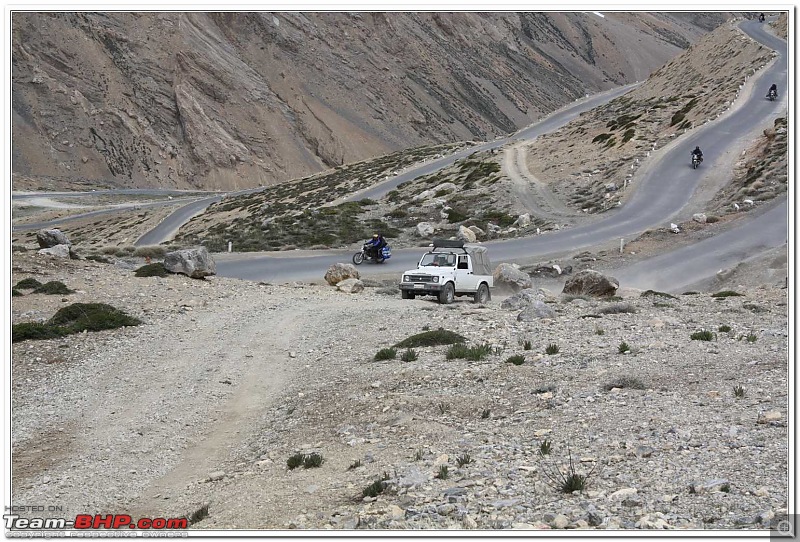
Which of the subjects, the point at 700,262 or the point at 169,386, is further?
the point at 700,262

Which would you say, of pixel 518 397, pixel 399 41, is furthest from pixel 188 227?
pixel 399 41

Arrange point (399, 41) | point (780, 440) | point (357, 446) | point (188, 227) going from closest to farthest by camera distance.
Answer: point (780, 440)
point (357, 446)
point (188, 227)
point (399, 41)

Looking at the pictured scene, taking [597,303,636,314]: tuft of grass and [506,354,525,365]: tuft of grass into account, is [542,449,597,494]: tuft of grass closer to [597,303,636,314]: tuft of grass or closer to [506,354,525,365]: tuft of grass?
[506,354,525,365]: tuft of grass

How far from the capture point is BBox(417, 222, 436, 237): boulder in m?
44.2

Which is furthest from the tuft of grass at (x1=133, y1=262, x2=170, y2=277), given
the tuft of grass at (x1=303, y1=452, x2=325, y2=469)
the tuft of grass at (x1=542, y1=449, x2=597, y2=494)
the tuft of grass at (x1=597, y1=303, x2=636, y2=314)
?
the tuft of grass at (x1=542, y1=449, x2=597, y2=494)

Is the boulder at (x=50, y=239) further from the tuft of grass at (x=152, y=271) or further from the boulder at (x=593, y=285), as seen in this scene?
the boulder at (x=593, y=285)

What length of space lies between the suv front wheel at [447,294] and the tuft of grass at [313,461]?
1364 centimetres

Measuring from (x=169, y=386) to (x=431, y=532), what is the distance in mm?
9062

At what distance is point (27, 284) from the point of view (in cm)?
2119

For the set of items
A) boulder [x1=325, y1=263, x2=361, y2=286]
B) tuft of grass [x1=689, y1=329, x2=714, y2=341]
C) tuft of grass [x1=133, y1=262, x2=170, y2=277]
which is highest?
boulder [x1=325, y1=263, x2=361, y2=286]

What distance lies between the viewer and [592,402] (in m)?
11.2

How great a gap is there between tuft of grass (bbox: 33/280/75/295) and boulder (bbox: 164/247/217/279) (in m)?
4.14

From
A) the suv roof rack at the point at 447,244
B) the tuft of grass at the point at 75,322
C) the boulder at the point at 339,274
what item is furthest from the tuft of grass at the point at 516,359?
the boulder at the point at 339,274

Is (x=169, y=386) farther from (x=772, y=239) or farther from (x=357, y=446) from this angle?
(x=772, y=239)
